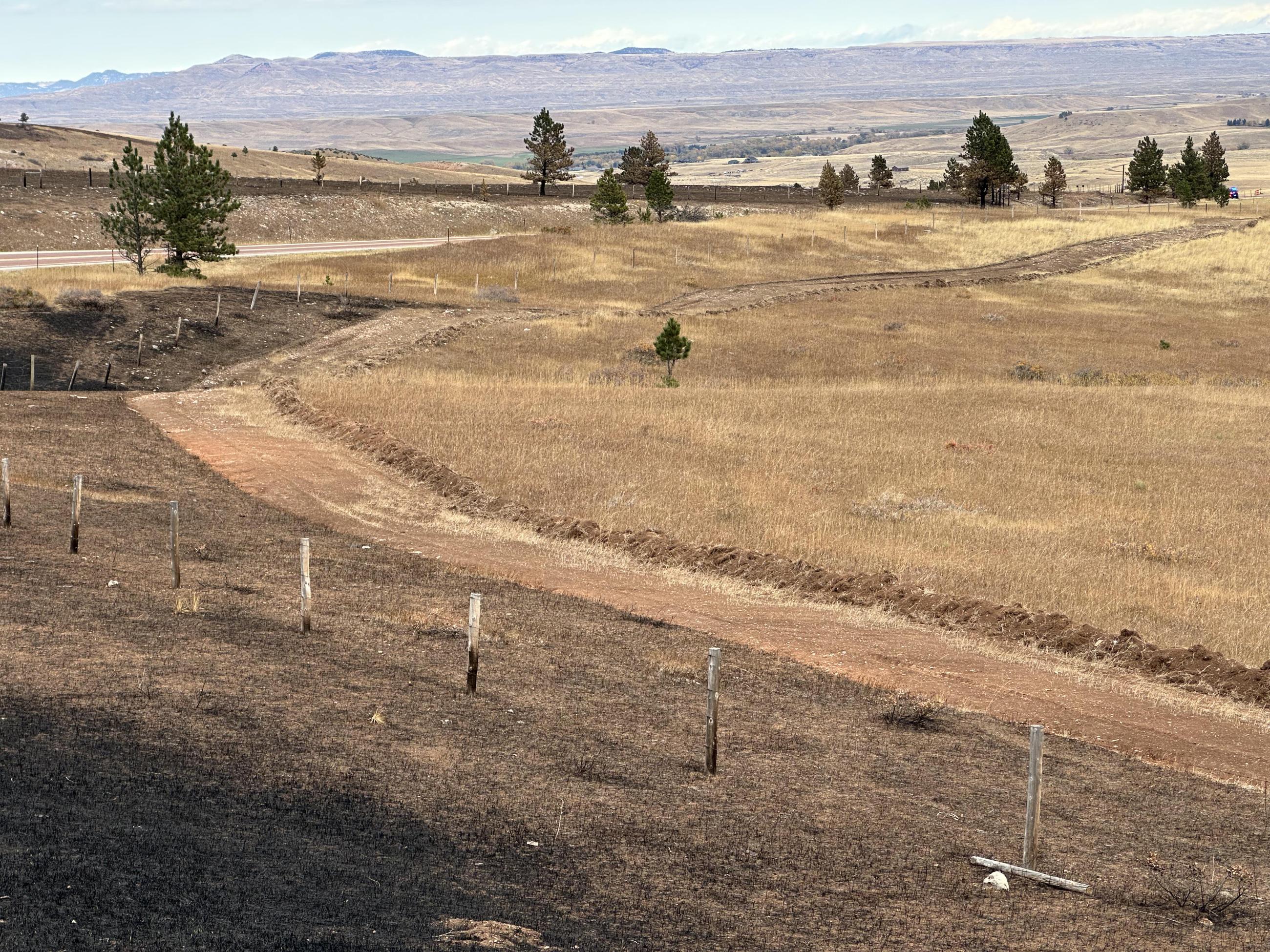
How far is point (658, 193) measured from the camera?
10175 cm

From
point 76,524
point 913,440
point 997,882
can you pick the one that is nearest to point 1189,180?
point 913,440

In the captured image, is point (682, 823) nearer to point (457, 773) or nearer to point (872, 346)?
point (457, 773)

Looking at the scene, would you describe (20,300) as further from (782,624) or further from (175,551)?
(782,624)

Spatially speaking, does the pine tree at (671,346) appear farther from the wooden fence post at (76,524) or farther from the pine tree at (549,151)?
the pine tree at (549,151)

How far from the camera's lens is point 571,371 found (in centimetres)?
5103

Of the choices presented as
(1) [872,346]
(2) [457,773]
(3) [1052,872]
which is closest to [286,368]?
(1) [872,346]

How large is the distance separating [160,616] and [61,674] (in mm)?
3302

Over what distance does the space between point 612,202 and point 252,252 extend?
27.6 meters

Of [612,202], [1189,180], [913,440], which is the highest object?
[1189,180]

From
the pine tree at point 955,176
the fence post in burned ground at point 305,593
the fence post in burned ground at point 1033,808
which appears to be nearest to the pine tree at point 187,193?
the fence post in burned ground at point 305,593

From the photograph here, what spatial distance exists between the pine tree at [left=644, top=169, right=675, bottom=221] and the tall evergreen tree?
26214mm

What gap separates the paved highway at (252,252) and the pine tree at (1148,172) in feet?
207

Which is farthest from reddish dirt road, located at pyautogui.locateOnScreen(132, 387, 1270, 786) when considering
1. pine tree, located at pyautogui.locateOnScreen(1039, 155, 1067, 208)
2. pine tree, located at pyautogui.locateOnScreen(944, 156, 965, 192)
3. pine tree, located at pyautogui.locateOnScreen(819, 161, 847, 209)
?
pine tree, located at pyautogui.locateOnScreen(1039, 155, 1067, 208)

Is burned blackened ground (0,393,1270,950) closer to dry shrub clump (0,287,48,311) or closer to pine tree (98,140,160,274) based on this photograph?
dry shrub clump (0,287,48,311)
